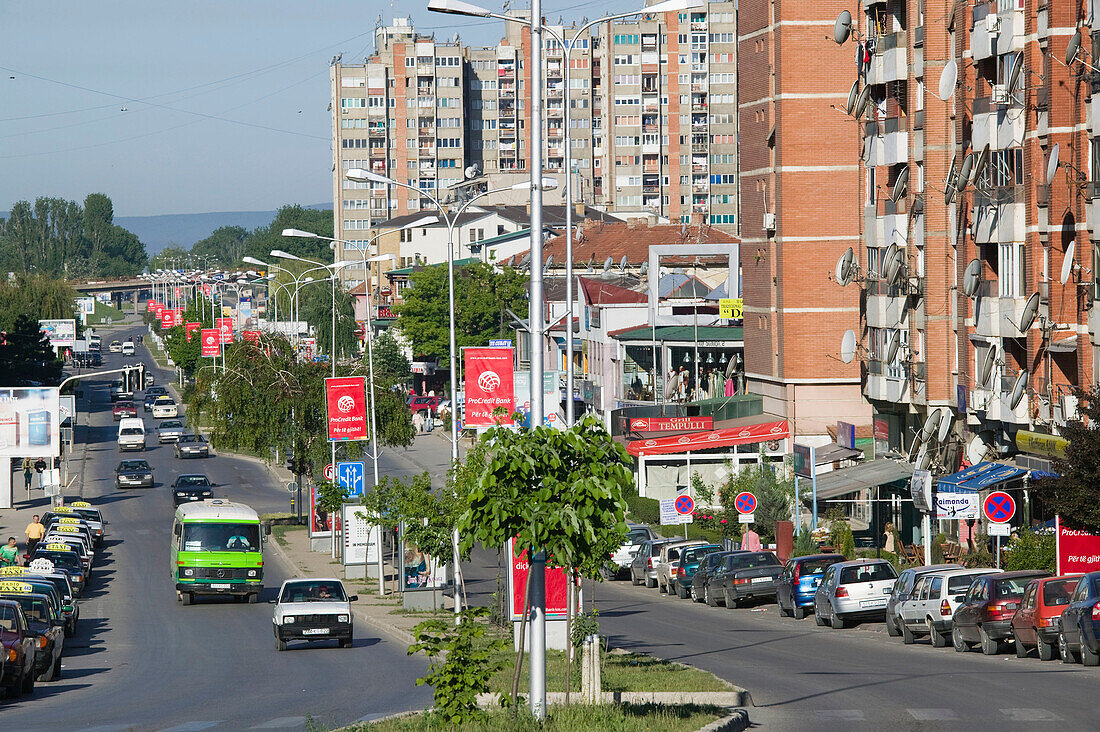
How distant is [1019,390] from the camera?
1531 inches

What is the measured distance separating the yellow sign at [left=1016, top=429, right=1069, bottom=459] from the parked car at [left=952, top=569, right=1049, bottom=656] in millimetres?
9855

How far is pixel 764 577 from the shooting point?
4016 centimetres

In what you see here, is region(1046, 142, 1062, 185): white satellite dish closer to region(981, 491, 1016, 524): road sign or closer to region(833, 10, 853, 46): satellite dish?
region(981, 491, 1016, 524): road sign

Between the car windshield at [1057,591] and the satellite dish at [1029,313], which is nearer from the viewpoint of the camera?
the car windshield at [1057,591]

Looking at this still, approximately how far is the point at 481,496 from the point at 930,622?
1665cm

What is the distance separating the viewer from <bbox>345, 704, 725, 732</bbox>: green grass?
616 inches

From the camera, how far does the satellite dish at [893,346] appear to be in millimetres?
49312

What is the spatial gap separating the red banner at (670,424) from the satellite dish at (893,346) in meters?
13.0

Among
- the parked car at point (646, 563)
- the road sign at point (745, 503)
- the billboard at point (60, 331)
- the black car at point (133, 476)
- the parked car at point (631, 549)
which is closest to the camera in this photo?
the road sign at point (745, 503)

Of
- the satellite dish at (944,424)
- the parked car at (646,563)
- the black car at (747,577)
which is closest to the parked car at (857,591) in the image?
the black car at (747,577)

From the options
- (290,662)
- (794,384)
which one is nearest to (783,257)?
(794,384)

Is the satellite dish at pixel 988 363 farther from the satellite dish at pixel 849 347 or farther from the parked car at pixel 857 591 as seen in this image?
the satellite dish at pixel 849 347

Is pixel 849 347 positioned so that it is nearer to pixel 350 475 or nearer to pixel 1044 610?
pixel 350 475

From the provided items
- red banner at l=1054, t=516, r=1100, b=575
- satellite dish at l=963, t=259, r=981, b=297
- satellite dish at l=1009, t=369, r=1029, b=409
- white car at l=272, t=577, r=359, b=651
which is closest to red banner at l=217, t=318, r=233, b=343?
satellite dish at l=963, t=259, r=981, b=297
